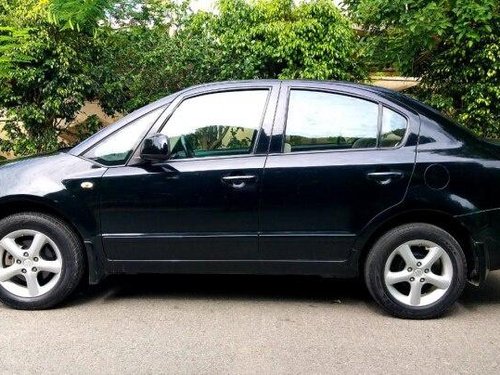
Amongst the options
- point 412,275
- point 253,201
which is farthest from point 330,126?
point 412,275

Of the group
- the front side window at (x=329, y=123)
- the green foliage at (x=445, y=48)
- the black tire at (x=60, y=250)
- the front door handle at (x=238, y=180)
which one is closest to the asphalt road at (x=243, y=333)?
the black tire at (x=60, y=250)

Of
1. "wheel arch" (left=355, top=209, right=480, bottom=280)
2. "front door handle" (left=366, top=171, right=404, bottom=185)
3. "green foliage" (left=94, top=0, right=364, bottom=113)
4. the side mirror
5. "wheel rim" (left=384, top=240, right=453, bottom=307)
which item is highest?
"green foliage" (left=94, top=0, right=364, bottom=113)

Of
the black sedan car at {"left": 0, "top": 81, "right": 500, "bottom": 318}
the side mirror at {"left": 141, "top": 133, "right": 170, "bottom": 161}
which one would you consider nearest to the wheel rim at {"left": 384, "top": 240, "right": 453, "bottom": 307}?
the black sedan car at {"left": 0, "top": 81, "right": 500, "bottom": 318}

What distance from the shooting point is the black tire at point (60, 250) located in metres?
4.43

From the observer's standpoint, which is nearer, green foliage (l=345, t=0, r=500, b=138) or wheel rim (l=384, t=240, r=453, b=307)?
wheel rim (l=384, t=240, r=453, b=307)

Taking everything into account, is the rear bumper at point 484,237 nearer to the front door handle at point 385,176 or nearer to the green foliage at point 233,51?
the front door handle at point 385,176

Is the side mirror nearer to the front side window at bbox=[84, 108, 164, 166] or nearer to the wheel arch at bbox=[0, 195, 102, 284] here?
the front side window at bbox=[84, 108, 164, 166]

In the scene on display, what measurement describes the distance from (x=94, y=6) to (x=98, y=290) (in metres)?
3.94

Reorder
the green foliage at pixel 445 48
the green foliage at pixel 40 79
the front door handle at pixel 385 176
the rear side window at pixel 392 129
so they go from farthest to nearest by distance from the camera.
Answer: the green foliage at pixel 40 79, the green foliage at pixel 445 48, the rear side window at pixel 392 129, the front door handle at pixel 385 176

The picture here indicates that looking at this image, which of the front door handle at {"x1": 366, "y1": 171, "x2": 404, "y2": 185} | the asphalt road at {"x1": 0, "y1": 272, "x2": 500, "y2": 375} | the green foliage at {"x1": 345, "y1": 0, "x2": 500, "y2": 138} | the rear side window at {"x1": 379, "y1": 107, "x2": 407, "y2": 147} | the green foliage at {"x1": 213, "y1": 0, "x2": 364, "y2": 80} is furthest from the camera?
the green foliage at {"x1": 213, "y1": 0, "x2": 364, "y2": 80}

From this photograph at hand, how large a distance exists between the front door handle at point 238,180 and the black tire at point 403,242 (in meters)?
1.00

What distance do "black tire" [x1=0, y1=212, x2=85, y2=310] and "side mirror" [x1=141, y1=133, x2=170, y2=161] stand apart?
819mm

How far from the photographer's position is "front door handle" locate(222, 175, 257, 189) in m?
4.30

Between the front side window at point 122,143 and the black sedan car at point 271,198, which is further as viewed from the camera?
the front side window at point 122,143
